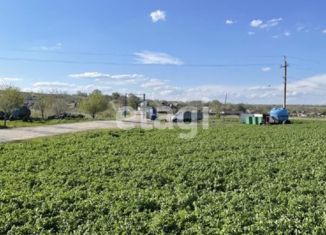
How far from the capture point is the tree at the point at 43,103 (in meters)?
47.8

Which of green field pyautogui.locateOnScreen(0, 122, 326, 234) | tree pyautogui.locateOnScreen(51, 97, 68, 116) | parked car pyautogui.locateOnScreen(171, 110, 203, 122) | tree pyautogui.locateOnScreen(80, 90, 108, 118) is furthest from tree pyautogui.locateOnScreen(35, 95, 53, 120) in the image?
green field pyautogui.locateOnScreen(0, 122, 326, 234)

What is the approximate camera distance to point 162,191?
9.29 metres

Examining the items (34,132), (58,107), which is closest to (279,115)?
(58,107)

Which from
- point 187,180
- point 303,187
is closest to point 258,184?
point 303,187

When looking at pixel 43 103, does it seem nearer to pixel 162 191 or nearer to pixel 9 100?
pixel 9 100

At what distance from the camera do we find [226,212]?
23.6 ft

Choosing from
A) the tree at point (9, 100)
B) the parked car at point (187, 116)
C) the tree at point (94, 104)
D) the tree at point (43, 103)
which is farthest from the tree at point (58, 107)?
the parked car at point (187, 116)

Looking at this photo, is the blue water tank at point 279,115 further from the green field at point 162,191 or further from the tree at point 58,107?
the green field at point 162,191

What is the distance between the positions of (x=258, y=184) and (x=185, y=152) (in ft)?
21.1

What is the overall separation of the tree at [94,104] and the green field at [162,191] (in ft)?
120

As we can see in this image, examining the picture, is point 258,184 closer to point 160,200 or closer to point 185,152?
point 160,200

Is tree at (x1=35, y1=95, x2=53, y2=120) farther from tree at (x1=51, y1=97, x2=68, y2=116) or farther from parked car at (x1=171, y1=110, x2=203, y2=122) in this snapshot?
parked car at (x1=171, y1=110, x2=203, y2=122)

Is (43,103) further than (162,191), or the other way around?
(43,103)

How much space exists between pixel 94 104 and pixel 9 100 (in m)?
18.4
